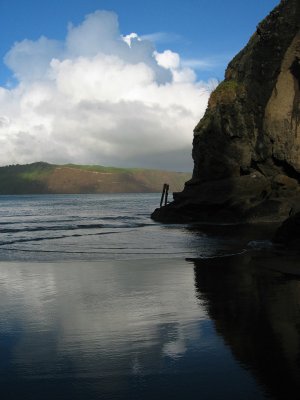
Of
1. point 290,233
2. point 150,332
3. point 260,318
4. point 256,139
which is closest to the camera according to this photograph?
point 150,332

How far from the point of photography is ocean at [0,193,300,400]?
14.8ft

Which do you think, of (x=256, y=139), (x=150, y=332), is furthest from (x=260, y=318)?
(x=256, y=139)

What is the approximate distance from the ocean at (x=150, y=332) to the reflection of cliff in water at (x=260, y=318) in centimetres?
1

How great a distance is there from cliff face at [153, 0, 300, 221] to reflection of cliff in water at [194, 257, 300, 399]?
771 inches

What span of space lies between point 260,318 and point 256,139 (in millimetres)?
31020

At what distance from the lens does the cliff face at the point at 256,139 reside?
3259 cm

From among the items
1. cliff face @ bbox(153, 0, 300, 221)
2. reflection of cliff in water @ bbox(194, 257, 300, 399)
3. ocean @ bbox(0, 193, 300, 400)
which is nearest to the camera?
ocean @ bbox(0, 193, 300, 400)

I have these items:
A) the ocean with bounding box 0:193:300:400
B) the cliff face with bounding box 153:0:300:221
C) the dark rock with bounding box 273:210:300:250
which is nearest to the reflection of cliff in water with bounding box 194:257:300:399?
the ocean with bounding box 0:193:300:400

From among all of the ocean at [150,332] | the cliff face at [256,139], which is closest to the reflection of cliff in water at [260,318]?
the ocean at [150,332]

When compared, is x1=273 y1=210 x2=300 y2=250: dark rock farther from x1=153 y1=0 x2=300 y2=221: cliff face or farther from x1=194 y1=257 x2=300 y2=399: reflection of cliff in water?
x1=153 y1=0 x2=300 y2=221: cliff face

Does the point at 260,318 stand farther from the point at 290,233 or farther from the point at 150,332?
the point at 290,233

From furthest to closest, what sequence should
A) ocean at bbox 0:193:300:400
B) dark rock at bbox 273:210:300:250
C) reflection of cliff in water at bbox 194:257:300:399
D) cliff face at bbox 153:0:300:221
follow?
cliff face at bbox 153:0:300:221
dark rock at bbox 273:210:300:250
reflection of cliff in water at bbox 194:257:300:399
ocean at bbox 0:193:300:400

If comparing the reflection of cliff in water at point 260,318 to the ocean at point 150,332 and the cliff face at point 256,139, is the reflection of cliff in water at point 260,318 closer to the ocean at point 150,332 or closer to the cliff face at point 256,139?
the ocean at point 150,332

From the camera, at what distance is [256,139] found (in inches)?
1428
